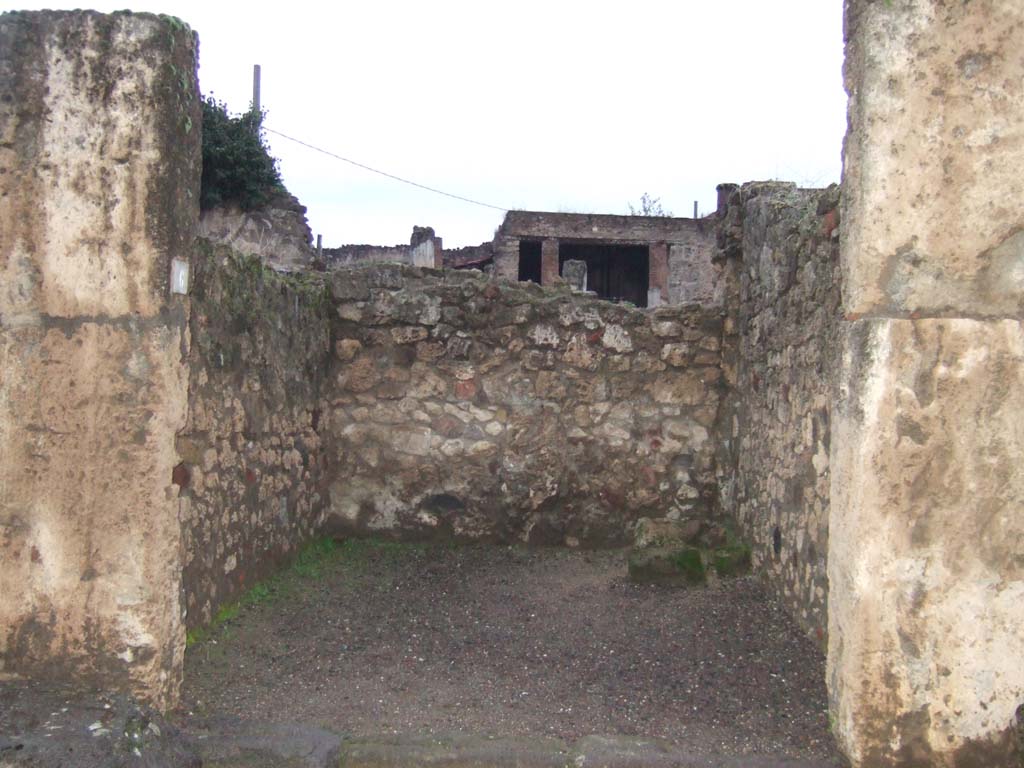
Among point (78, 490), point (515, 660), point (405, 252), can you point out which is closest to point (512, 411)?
point (515, 660)

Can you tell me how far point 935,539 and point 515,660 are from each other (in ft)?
6.26

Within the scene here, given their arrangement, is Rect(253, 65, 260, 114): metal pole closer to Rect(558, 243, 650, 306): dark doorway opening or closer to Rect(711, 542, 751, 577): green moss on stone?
Rect(558, 243, 650, 306): dark doorway opening

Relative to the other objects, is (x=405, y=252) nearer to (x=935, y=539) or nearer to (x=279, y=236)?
(x=279, y=236)

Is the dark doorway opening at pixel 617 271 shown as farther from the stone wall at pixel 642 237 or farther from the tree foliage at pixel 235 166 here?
the tree foliage at pixel 235 166

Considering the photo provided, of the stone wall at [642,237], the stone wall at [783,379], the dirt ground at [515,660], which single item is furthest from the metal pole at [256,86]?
the dirt ground at [515,660]

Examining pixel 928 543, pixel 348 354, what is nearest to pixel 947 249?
pixel 928 543

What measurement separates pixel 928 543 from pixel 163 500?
7.59 feet

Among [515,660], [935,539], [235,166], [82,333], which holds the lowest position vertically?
[515,660]

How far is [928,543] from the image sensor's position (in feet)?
8.54

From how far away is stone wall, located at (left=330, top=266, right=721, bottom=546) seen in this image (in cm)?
594

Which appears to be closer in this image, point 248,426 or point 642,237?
point 248,426

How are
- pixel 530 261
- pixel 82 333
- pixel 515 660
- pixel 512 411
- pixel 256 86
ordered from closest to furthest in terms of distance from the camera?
1. pixel 82 333
2. pixel 515 660
3. pixel 512 411
4. pixel 256 86
5. pixel 530 261

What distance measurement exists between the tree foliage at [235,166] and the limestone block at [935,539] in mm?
11706

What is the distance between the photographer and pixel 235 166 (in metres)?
14.2
